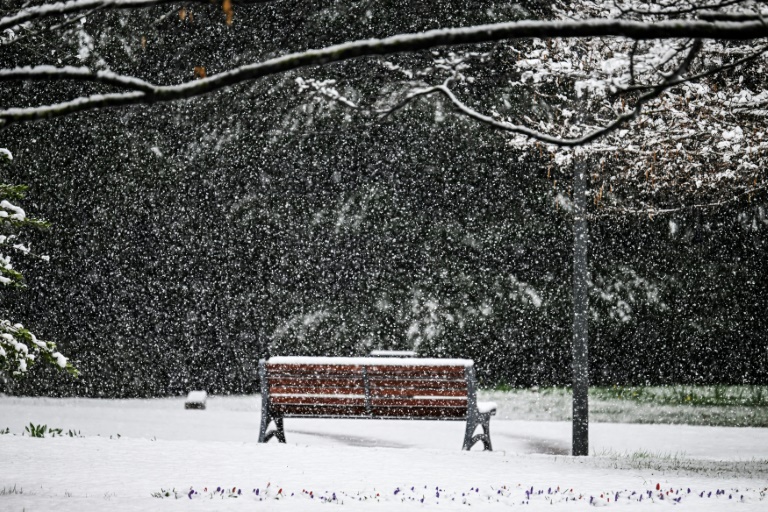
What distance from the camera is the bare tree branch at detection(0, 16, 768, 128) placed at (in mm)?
3350

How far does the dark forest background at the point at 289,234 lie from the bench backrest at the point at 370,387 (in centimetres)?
663

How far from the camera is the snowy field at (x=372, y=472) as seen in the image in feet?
18.1

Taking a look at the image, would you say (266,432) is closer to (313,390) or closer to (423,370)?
(313,390)

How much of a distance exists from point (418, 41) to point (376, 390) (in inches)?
224

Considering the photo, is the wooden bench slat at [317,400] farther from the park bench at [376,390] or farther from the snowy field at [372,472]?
the snowy field at [372,472]

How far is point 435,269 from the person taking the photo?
50.2ft

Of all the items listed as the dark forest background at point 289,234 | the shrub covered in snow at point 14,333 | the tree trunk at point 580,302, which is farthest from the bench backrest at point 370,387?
the dark forest background at point 289,234

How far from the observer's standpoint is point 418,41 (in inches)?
132

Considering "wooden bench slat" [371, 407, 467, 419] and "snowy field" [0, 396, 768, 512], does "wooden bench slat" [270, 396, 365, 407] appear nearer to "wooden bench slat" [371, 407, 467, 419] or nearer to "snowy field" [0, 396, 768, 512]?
"wooden bench slat" [371, 407, 467, 419]

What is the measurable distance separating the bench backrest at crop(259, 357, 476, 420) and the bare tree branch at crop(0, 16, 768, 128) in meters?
5.34

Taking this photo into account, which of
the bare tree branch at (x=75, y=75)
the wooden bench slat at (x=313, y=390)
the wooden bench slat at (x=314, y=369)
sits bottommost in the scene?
the wooden bench slat at (x=313, y=390)

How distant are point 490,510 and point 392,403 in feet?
10.9

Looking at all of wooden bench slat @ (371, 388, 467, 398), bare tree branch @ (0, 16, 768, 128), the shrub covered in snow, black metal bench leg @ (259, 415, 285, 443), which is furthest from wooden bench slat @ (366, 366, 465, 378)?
bare tree branch @ (0, 16, 768, 128)

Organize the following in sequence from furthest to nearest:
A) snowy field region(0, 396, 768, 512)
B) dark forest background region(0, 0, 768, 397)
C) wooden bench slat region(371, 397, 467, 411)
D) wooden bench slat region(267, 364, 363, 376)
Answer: dark forest background region(0, 0, 768, 397) < wooden bench slat region(267, 364, 363, 376) < wooden bench slat region(371, 397, 467, 411) < snowy field region(0, 396, 768, 512)
